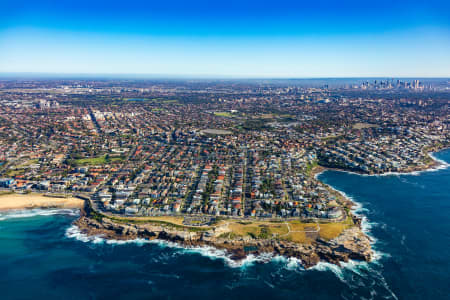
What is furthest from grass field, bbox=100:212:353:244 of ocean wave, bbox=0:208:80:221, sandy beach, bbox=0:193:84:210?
sandy beach, bbox=0:193:84:210

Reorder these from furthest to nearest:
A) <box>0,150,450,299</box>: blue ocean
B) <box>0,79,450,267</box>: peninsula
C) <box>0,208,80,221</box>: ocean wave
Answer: <box>0,208,80,221</box>: ocean wave → <box>0,79,450,267</box>: peninsula → <box>0,150,450,299</box>: blue ocean

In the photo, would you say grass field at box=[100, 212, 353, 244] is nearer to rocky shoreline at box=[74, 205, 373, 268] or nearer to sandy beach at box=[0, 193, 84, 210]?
rocky shoreline at box=[74, 205, 373, 268]

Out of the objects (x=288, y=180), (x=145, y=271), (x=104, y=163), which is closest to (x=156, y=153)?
(x=104, y=163)

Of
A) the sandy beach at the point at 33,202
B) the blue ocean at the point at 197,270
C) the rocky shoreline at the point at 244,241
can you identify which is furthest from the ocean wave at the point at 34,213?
the rocky shoreline at the point at 244,241

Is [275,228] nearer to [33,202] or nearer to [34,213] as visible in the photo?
[34,213]

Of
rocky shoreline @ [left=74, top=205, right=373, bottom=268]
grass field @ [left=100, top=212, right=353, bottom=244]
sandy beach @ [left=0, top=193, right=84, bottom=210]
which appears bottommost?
rocky shoreline @ [left=74, top=205, right=373, bottom=268]

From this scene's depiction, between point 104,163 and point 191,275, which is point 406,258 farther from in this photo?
point 104,163
